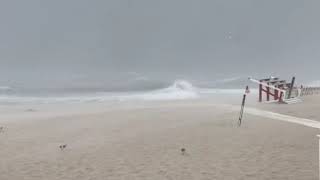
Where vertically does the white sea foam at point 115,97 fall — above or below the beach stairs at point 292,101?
above

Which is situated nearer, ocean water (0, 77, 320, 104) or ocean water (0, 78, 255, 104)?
ocean water (0, 78, 255, 104)

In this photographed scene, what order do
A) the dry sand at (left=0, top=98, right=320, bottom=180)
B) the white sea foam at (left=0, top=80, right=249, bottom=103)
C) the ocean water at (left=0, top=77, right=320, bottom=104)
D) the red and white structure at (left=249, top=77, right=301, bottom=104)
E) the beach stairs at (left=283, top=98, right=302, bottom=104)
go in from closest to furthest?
1. the dry sand at (left=0, top=98, right=320, bottom=180)
2. the beach stairs at (left=283, top=98, right=302, bottom=104)
3. the red and white structure at (left=249, top=77, right=301, bottom=104)
4. the white sea foam at (left=0, top=80, right=249, bottom=103)
5. the ocean water at (left=0, top=77, right=320, bottom=104)

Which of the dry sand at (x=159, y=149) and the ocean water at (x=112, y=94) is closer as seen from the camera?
the dry sand at (x=159, y=149)

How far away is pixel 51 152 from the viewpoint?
1375cm

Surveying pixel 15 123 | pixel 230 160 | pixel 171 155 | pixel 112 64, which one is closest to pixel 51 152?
pixel 171 155

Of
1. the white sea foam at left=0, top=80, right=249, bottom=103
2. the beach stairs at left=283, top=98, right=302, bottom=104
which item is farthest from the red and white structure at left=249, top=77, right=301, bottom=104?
the white sea foam at left=0, top=80, right=249, bottom=103

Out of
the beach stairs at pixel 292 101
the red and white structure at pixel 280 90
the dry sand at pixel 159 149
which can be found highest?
the red and white structure at pixel 280 90

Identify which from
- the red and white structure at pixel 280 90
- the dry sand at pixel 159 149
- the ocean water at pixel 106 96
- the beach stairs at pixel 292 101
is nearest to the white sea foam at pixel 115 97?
the ocean water at pixel 106 96

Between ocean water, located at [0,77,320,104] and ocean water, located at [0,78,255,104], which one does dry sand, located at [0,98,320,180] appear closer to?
ocean water, located at [0,78,255,104]

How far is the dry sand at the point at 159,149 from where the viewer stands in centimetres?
1116

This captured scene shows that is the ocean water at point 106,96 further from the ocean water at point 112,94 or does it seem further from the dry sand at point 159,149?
the dry sand at point 159,149

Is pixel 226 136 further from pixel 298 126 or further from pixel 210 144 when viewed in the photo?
pixel 298 126

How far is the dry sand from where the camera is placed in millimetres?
11156

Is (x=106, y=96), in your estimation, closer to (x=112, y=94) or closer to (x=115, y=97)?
(x=115, y=97)
